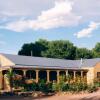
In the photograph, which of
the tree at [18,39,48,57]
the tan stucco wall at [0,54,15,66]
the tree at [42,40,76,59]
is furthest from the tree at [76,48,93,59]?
the tan stucco wall at [0,54,15,66]

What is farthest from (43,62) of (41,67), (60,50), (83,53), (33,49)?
(83,53)

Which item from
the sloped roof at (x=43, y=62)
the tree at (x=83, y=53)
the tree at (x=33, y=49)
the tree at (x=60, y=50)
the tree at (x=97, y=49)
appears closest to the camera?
the sloped roof at (x=43, y=62)

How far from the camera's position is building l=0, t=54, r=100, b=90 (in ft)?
126

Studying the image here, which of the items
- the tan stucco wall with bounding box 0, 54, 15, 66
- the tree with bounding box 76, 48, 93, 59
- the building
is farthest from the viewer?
the tree with bounding box 76, 48, 93, 59

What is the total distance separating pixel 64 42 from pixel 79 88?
57126 millimetres

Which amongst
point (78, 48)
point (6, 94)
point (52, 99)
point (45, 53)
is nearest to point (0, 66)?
point (6, 94)

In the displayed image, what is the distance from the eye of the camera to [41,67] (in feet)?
135

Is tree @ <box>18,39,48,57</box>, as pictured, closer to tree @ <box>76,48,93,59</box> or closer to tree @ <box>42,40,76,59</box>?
tree @ <box>42,40,76,59</box>

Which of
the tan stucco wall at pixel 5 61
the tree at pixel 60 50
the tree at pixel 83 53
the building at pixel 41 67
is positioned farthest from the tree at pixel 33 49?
the tan stucco wall at pixel 5 61

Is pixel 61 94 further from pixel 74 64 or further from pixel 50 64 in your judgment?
pixel 74 64

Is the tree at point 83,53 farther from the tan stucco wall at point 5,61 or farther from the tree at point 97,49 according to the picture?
the tan stucco wall at point 5,61

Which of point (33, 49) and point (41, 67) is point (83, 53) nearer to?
point (33, 49)

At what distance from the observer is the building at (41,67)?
38500 millimetres

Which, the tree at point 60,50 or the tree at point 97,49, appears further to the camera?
the tree at point 97,49
